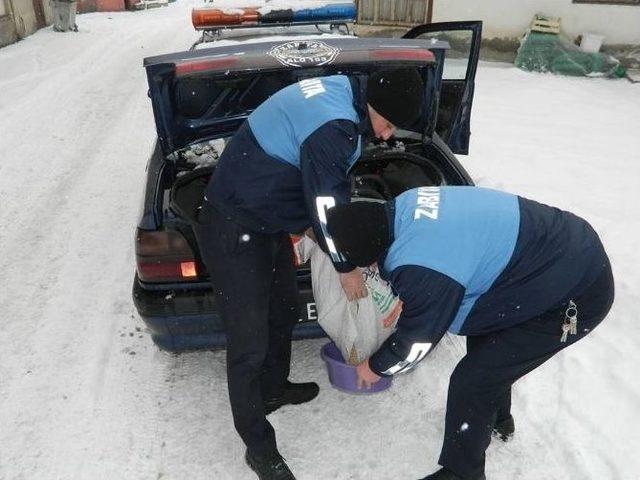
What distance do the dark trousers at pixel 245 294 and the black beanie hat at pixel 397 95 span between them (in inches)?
28.1

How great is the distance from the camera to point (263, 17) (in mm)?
4320

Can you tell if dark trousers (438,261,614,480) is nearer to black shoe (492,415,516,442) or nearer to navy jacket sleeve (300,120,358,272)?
black shoe (492,415,516,442)

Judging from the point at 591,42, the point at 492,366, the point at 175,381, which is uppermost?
the point at 492,366

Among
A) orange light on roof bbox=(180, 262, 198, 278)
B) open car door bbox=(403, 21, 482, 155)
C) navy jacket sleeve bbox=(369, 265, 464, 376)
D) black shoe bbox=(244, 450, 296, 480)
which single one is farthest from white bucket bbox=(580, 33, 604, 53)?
black shoe bbox=(244, 450, 296, 480)

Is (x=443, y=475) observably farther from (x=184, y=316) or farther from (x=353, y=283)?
(x=184, y=316)

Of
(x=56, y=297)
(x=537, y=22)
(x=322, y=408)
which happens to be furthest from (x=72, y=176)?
(x=537, y=22)

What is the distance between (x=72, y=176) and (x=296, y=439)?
4065 mm

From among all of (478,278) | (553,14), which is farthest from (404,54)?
(553,14)

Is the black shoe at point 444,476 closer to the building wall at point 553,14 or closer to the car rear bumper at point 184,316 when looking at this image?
the car rear bumper at point 184,316

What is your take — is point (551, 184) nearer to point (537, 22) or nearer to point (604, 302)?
point (604, 302)

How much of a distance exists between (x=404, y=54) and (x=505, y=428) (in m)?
1.97

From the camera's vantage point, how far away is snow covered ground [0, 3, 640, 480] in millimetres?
2434

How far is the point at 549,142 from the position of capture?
6.73 metres

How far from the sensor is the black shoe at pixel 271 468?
7.53 ft
